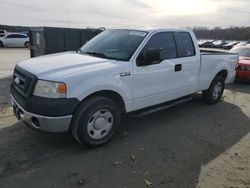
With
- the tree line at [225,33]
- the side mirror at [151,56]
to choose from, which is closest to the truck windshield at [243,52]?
the side mirror at [151,56]

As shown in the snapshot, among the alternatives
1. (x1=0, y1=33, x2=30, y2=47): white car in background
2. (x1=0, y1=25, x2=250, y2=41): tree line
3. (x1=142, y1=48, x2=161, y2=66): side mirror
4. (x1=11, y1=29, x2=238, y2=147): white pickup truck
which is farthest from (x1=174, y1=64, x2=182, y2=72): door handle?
(x1=0, y1=25, x2=250, y2=41): tree line

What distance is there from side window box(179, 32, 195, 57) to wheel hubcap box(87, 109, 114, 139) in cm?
219

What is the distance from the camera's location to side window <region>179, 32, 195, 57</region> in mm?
5734

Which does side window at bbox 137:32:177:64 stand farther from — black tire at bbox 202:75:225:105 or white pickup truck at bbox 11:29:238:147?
black tire at bbox 202:75:225:105

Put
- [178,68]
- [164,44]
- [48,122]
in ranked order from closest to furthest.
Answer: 1. [48,122]
2. [164,44]
3. [178,68]

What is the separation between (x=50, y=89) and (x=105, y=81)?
2.66 ft

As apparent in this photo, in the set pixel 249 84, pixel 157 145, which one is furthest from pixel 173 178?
pixel 249 84

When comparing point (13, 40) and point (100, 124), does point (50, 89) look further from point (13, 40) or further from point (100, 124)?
point (13, 40)

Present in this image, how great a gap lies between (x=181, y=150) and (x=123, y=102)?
1.19 meters

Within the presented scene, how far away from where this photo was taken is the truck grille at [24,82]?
3.91 m

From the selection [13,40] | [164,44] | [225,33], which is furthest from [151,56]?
[225,33]

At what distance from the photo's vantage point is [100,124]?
4320mm

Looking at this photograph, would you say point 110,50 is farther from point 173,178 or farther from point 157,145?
point 173,178

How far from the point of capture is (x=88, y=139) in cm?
417
